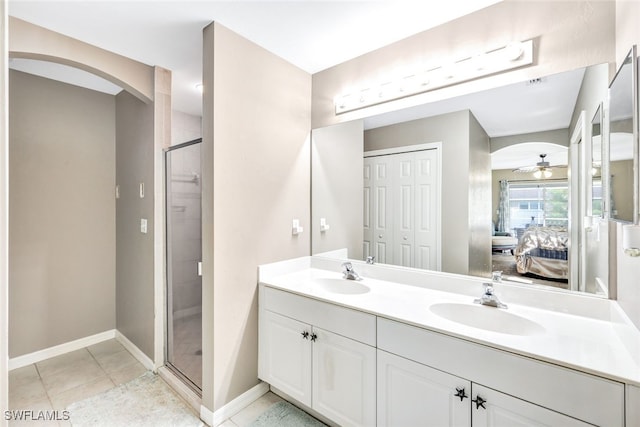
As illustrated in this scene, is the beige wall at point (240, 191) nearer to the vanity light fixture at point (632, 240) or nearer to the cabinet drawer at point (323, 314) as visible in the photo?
the cabinet drawer at point (323, 314)

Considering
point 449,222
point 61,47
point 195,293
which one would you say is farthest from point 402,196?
point 61,47

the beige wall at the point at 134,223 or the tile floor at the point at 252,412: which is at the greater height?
the beige wall at the point at 134,223

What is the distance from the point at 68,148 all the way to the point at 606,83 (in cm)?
385

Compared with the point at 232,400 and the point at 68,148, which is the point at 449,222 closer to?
the point at 232,400

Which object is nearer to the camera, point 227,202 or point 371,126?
point 227,202

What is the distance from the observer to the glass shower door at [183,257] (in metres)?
2.39

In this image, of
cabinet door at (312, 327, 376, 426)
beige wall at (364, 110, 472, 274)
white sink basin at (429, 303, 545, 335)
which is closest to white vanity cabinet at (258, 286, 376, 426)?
cabinet door at (312, 327, 376, 426)

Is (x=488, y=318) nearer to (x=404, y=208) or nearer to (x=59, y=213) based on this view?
(x=404, y=208)

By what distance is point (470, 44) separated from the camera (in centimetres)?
164

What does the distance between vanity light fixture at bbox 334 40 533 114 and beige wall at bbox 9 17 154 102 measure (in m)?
1.57

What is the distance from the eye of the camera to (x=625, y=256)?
1.15 metres

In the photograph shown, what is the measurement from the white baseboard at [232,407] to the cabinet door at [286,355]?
11cm

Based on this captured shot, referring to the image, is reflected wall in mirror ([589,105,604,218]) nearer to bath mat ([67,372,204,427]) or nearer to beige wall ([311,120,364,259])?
beige wall ([311,120,364,259])

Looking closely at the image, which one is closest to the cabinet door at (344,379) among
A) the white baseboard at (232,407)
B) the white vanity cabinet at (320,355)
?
the white vanity cabinet at (320,355)
